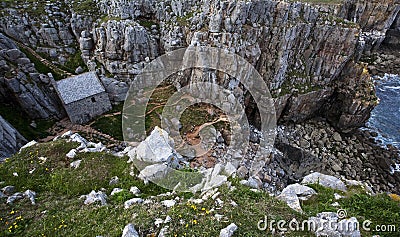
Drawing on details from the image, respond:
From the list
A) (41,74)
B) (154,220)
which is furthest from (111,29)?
(154,220)

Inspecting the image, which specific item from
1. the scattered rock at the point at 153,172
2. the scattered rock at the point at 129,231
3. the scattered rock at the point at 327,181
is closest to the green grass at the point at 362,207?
the scattered rock at the point at 327,181

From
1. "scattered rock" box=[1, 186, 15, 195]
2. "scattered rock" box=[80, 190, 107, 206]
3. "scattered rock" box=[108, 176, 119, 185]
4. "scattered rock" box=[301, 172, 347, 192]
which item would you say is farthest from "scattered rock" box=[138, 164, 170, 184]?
"scattered rock" box=[301, 172, 347, 192]

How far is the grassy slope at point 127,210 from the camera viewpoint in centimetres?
1152

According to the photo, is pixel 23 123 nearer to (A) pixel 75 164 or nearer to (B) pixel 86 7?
(A) pixel 75 164

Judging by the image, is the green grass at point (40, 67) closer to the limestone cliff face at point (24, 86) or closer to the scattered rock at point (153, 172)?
the limestone cliff face at point (24, 86)

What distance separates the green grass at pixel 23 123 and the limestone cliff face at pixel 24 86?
0.84 metres

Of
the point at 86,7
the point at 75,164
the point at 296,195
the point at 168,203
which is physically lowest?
the point at 75,164

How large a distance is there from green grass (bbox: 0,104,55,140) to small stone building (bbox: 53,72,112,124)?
12.8 ft

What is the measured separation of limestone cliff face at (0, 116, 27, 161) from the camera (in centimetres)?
2612

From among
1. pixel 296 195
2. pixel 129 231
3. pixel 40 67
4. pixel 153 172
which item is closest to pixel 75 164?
pixel 153 172

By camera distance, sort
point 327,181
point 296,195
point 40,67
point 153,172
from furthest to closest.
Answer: point 40,67, point 153,172, point 327,181, point 296,195

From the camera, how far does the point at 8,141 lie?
27.5m

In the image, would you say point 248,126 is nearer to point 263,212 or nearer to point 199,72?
point 199,72

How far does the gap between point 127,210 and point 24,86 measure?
107ft
